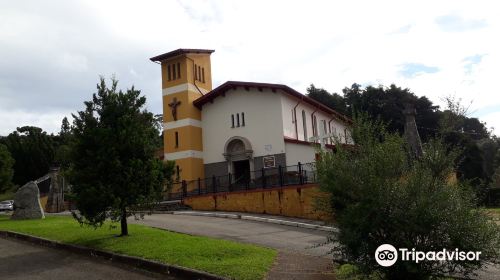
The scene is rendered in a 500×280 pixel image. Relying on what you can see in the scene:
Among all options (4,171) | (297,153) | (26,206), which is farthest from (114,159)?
(4,171)

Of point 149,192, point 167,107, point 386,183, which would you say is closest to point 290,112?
point 167,107

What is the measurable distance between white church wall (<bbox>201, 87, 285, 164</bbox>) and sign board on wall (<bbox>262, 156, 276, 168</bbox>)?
33 centimetres

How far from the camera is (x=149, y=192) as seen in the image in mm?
12031

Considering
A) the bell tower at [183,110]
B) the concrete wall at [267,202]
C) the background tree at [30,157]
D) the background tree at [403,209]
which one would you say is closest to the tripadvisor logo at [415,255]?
the background tree at [403,209]

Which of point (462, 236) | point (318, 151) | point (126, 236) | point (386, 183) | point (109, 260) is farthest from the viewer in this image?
point (126, 236)

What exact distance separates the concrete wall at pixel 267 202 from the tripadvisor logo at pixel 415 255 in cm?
1078

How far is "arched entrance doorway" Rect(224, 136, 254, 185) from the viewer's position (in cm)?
3000

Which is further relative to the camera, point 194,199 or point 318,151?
point 194,199

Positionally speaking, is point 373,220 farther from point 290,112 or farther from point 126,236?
point 290,112

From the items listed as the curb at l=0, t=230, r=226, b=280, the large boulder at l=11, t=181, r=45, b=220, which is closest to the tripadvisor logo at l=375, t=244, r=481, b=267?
the curb at l=0, t=230, r=226, b=280

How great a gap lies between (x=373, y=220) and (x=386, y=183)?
595 millimetres

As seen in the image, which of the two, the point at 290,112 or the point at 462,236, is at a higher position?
the point at 290,112

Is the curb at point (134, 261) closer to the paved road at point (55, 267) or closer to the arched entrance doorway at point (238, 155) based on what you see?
the paved road at point (55, 267)

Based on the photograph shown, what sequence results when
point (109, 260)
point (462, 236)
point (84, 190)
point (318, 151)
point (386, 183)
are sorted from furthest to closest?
point (84, 190) < point (109, 260) < point (318, 151) < point (386, 183) < point (462, 236)
